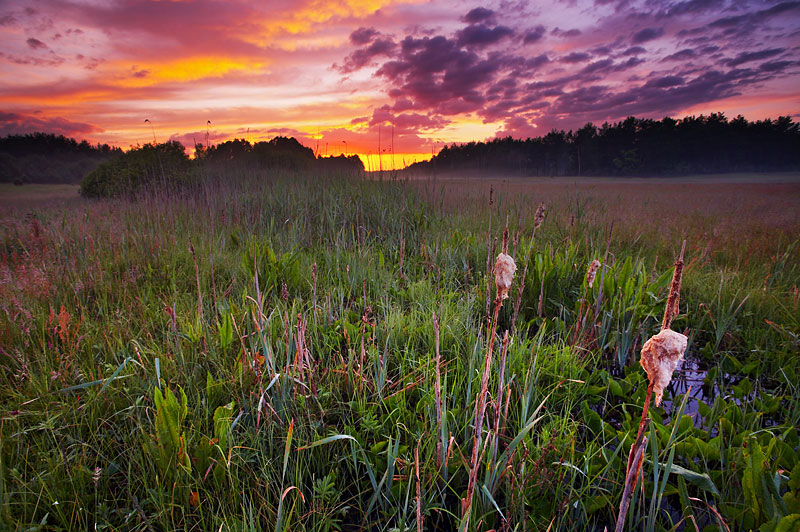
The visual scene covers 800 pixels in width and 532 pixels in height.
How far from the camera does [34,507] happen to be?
53.9 inches

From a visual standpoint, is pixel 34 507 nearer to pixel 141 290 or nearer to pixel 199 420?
pixel 199 420

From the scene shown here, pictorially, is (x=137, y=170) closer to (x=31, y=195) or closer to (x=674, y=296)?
(x=31, y=195)

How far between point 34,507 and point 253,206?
18.0 ft

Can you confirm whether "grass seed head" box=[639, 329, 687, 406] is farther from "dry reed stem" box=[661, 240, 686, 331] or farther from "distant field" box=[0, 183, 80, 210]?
"distant field" box=[0, 183, 80, 210]

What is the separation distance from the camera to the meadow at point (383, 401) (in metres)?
1.32

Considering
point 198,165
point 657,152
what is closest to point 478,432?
point 198,165

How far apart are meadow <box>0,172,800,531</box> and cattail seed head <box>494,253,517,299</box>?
0.48ft

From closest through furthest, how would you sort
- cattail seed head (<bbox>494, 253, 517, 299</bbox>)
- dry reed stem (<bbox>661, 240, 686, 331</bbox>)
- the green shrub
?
1. dry reed stem (<bbox>661, 240, 686, 331</bbox>)
2. cattail seed head (<bbox>494, 253, 517, 299</bbox>)
3. the green shrub

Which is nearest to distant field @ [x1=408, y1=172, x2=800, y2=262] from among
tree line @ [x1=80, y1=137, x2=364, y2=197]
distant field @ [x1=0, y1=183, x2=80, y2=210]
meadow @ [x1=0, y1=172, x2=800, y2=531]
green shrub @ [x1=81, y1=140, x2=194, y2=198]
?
meadow @ [x1=0, y1=172, x2=800, y2=531]

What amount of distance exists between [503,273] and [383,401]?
3.79 ft

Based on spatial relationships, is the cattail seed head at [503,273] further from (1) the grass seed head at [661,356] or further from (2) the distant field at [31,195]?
(2) the distant field at [31,195]

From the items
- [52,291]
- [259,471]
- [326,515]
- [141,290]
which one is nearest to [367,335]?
[259,471]

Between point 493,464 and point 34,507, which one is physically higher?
point 493,464

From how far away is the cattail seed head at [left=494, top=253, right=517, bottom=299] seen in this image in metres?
0.88
